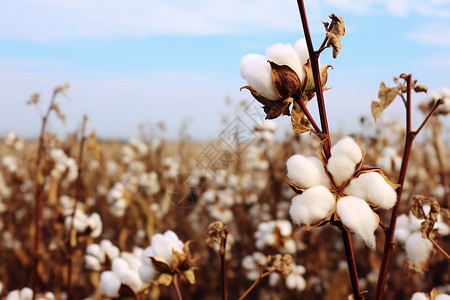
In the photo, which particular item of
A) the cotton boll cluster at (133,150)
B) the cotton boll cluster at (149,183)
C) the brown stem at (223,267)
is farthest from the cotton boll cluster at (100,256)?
the cotton boll cluster at (133,150)

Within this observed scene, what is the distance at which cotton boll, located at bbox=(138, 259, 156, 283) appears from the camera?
83 centimetres

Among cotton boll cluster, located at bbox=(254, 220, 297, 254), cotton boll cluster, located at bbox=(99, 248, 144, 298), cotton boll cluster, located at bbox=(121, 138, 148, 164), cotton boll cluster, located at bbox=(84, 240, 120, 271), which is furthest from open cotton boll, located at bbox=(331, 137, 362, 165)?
cotton boll cluster, located at bbox=(121, 138, 148, 164)

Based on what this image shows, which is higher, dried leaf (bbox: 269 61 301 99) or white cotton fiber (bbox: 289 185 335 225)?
dried leaf (bbox: 269 61 301 99)

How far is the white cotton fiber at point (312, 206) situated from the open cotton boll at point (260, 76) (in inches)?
5.0

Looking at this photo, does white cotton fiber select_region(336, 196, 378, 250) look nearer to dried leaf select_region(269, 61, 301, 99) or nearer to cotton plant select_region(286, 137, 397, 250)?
cotton plant select_region(286, 137, 397, 250)

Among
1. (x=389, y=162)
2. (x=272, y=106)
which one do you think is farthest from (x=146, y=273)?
(x=389, y=162)

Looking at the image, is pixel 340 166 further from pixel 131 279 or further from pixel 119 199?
pixel 119 199

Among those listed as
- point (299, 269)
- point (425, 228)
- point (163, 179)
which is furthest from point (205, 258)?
point (425, 228)

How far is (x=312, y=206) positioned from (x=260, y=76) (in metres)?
0.16

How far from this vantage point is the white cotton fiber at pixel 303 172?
0.51 metres

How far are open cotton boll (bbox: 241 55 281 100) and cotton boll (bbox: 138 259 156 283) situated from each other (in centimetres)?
41

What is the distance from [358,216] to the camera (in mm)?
498

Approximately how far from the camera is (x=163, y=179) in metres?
3.50

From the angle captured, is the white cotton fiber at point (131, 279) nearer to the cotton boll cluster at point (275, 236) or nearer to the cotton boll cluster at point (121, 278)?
the cotton boll cluster at point (121, 278)
